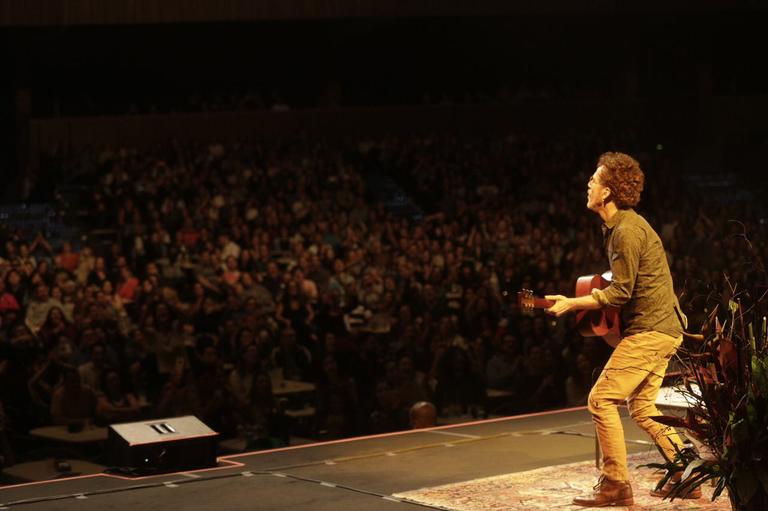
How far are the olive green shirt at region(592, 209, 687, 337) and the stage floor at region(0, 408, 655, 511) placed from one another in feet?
A: 4.07

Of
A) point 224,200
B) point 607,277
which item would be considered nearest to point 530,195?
point 224,200

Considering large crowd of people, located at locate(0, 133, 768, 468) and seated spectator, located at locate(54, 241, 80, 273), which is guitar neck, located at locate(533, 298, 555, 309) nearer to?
large crowd of people, located at locate(0, 133, 768, 468)

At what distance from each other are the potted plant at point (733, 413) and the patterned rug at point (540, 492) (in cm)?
79

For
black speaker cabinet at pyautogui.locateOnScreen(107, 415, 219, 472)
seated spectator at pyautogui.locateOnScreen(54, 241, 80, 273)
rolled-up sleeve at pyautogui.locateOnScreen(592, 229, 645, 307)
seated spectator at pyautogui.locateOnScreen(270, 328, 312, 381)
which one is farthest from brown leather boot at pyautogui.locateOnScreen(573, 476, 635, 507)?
seated spectator at pyautogui.locateOnScreen(54, 241, 80, 273)

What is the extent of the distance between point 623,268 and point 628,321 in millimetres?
253

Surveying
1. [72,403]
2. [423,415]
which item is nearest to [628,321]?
[423,415]

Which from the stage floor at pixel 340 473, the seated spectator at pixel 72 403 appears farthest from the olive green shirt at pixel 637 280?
the seated spectator at pixel 72 403

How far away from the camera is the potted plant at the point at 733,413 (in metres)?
4.08

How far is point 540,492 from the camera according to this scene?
5.39 meters

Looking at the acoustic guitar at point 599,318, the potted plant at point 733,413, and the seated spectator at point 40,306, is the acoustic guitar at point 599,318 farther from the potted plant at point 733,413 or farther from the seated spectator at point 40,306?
the seated spectator at point 40,306

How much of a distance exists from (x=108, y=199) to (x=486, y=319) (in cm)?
538

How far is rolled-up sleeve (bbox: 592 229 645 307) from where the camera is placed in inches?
192

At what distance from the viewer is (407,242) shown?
45.0ft

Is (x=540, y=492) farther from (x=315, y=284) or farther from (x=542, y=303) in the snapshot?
(x=315, y=284)
